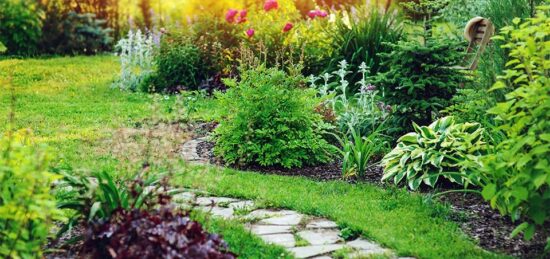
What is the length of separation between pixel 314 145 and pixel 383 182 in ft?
2.57

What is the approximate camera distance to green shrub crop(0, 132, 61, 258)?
320 centimetres

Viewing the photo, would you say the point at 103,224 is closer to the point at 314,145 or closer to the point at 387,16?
the point at 314,145

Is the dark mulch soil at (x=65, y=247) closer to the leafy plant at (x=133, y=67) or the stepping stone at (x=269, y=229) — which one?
the stepping stone at (x=269, y=229)

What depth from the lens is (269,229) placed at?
4.51m

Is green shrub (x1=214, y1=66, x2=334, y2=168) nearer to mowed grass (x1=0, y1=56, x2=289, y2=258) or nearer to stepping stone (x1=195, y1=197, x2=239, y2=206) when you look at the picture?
mowed grass (x1=0, y1=56, x2=289, y2=258)

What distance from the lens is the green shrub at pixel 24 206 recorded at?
3.20 m

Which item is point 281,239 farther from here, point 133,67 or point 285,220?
point 133,67

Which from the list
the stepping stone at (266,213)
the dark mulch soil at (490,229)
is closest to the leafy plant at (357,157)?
the dark mulch soil at (490,229)

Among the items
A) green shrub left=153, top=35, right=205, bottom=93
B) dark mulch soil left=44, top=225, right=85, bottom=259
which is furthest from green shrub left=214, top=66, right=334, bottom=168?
green shrub left=153, top=35, right=205, bottom=93

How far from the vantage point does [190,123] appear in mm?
7898

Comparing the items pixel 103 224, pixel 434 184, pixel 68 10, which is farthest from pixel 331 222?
pixel 68 10

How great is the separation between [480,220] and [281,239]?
1383 mm

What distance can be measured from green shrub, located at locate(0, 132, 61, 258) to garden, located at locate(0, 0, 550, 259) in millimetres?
12

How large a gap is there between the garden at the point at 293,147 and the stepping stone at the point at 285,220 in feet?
0.07
